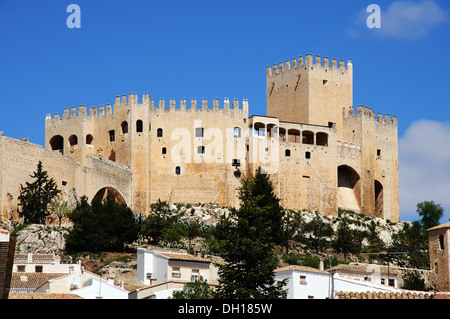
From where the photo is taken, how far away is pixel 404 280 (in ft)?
175

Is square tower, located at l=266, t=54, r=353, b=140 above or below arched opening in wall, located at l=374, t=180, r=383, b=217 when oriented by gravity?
above

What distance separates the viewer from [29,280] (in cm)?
4191

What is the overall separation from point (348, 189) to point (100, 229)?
25594mm

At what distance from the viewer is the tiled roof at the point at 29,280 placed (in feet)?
133

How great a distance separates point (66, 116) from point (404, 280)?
3032 cm

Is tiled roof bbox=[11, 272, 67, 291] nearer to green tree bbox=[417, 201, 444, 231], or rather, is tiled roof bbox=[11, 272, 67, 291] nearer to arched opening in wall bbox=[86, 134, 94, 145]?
arched opening in wall bbox=[86, 134, 94, 145]

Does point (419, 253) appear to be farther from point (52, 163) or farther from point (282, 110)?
point (52, 163)

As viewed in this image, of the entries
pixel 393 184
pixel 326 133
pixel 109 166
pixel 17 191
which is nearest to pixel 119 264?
pixel 17 191

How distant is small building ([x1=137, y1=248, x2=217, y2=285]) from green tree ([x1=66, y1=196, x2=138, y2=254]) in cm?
1032

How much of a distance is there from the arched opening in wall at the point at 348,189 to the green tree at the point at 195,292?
1458 inches

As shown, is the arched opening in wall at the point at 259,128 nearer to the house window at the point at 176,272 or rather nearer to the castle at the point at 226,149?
the castle at the point at 226,149

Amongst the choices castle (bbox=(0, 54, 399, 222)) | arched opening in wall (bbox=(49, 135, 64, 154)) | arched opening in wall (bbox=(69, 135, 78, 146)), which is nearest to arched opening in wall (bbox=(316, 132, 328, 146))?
castle (bbox=(0, 54, 399, 222))

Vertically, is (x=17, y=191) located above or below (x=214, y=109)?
below

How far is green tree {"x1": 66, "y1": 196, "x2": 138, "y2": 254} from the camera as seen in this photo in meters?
56.0
